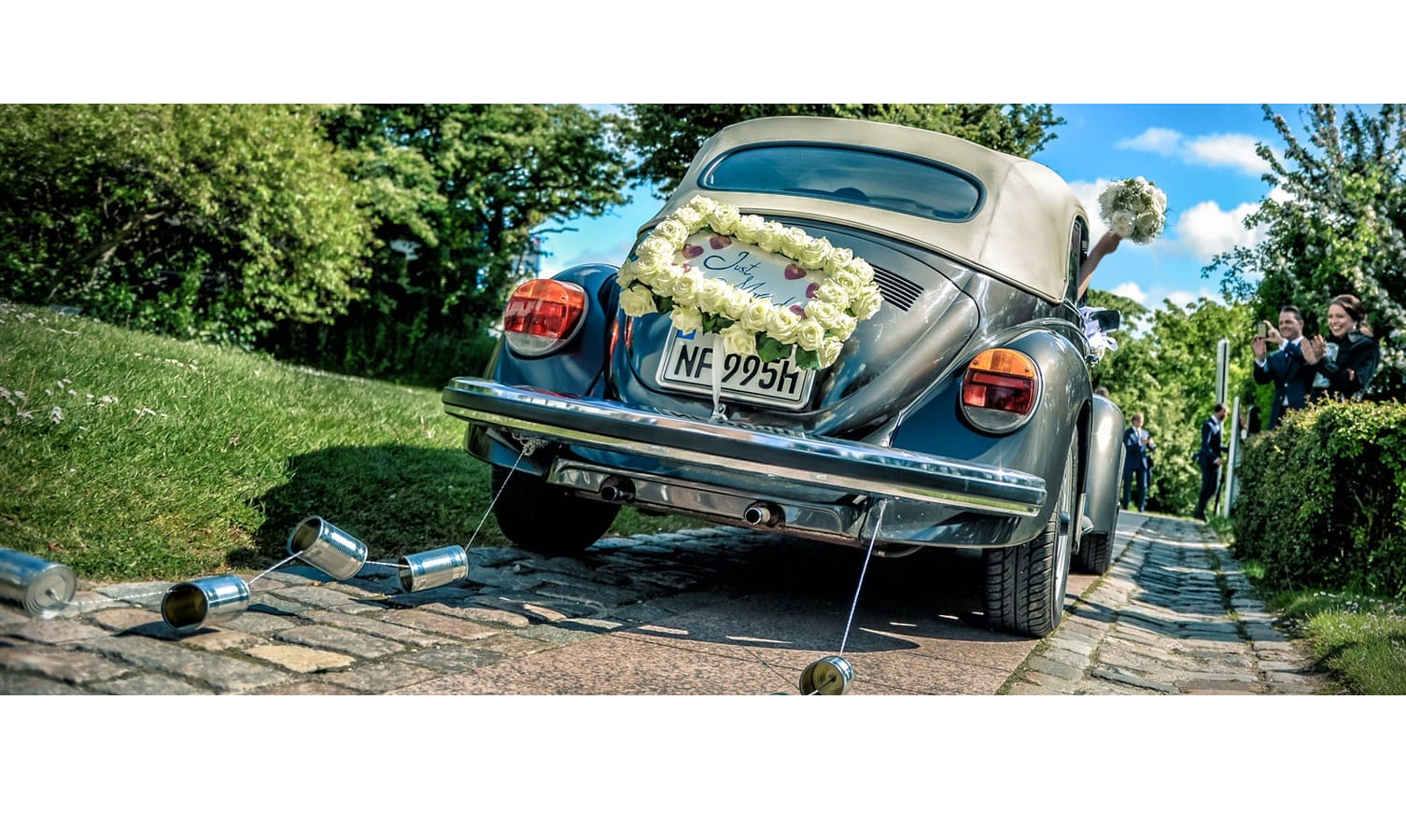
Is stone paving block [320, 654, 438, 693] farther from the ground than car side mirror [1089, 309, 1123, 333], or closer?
closer

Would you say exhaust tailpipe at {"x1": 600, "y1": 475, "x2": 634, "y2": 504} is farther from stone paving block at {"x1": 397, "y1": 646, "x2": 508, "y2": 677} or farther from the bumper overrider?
stone paving block at {"x1": 397, "y1": 646, "x2": 508, "y2": 677}

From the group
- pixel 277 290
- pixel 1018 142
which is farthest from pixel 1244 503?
pixel 277 290

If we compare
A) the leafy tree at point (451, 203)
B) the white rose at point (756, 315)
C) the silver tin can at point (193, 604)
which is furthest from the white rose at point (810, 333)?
the leafy tree at point (451, 203)

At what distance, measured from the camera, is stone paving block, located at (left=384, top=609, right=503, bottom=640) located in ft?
10.2

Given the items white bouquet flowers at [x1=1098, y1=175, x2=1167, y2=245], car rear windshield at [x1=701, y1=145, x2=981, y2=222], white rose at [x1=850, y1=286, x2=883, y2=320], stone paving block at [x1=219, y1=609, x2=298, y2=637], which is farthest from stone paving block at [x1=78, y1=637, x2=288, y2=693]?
white bouquet flowers at [x1=1098, y1=175, x2=1167, y2=245]

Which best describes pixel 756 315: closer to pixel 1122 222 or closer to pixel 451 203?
pixel 1122 222

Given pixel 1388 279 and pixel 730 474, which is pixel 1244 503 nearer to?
pixel 1388 279

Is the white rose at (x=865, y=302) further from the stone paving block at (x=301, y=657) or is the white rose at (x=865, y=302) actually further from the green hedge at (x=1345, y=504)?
the green hedge at (x=1345, y=504)

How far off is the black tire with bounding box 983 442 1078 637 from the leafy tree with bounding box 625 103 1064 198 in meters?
2.02

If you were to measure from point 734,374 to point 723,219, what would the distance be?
577 mm

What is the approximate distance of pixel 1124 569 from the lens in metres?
6.75

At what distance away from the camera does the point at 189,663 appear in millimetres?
2508

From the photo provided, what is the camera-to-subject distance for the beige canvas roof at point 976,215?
153 inches

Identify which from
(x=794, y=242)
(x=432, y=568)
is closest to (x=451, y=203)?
(x=794, y=242)
